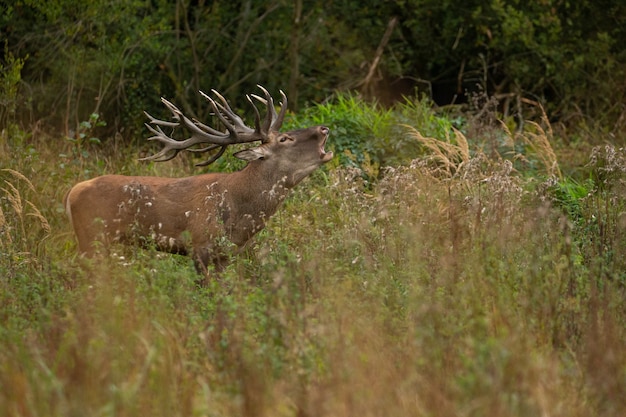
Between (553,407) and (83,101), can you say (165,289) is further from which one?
(83,101)

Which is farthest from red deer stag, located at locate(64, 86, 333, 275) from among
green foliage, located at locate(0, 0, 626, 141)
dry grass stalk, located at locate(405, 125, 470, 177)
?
green foliage, located at locate(0, 0, 626, 141)

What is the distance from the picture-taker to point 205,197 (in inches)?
304

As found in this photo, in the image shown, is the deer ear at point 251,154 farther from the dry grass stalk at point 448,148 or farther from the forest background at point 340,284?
the dry grass stalk at point 448,148

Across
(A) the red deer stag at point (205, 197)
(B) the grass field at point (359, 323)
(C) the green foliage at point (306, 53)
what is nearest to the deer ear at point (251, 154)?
(A) the red deer stag at point (205, 197)

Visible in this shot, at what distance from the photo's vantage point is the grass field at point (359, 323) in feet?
13.9

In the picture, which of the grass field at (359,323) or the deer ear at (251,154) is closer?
the grass field at (359,323)

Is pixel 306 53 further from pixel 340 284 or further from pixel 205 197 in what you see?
pixel 340 284

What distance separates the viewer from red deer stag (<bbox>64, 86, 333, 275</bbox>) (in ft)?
25.1

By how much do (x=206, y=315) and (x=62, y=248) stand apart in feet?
10.1

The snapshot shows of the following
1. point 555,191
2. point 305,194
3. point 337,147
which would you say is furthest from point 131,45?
point 555,191

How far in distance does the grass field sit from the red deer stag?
14.5 inches

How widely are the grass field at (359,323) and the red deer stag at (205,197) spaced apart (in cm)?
37

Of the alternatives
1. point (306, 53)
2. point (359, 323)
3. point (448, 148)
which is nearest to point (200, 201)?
point (359, 323)

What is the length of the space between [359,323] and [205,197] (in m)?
2.91
